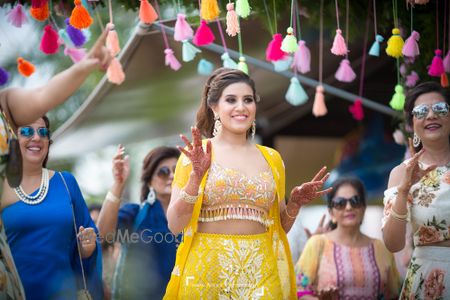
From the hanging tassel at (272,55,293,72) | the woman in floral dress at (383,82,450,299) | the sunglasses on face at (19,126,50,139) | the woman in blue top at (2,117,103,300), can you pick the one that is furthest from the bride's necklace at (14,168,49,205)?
the hanging tassel at (272,55,293,72)

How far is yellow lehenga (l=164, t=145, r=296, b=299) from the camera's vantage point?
388 cm

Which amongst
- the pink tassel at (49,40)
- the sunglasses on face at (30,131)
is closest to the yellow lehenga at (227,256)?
the sunglasses on face at (30,131)

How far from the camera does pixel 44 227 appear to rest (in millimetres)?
4250

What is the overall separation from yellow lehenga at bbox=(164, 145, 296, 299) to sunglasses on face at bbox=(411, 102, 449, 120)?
3.16 feet

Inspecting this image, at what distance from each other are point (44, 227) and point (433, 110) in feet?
6.86

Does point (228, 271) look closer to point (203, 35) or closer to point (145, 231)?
point (203, 35)

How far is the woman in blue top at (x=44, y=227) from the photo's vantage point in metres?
4.21

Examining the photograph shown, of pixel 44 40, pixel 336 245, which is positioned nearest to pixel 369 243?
pixel 336 245

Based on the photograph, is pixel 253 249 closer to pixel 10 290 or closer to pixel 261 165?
pixel 261 165

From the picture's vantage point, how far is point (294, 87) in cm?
564

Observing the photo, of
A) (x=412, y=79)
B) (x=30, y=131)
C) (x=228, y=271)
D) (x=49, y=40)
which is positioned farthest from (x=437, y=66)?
(x=30, y=131)

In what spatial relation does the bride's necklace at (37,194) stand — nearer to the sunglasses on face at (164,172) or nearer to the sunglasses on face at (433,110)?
the sunglasses on face at (164,172)

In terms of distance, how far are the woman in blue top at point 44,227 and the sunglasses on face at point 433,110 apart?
5.93 ft

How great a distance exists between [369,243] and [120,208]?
1727 millimetres
